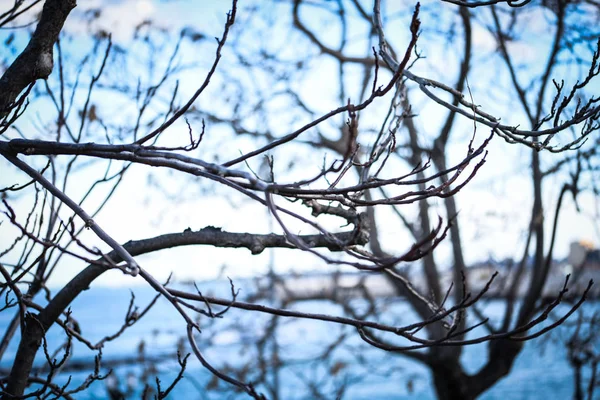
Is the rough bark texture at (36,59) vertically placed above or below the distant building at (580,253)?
below

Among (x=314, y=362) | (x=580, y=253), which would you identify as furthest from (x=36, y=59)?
(x=314, y=362)

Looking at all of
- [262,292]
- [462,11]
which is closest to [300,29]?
[462,11]

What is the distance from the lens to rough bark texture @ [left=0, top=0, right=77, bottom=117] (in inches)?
95.0

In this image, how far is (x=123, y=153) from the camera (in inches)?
80.7

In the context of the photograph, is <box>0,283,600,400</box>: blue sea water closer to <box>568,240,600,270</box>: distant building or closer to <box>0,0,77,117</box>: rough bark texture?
<box>568,240,600,270</box>: distant building

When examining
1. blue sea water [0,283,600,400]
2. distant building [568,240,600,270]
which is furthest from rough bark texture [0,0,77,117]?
distant building [568,240,600,270]

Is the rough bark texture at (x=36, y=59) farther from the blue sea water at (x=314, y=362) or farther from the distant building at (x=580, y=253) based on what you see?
the distant building at (x=580, y=253)

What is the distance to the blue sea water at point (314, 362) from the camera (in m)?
10.1

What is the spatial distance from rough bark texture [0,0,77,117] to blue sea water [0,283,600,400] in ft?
8.01

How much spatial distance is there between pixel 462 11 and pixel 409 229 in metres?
2.58

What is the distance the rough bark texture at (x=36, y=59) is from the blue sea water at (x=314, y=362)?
8.01 feet

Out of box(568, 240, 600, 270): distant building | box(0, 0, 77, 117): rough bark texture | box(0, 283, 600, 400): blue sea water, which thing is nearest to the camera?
box(0, 0, 77, 117): rough bark texture

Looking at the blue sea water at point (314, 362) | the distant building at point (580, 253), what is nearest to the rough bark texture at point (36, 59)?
the blue sea water at point (314, 362)

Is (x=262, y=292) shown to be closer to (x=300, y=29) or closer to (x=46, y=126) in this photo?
(x=300, y=29)
